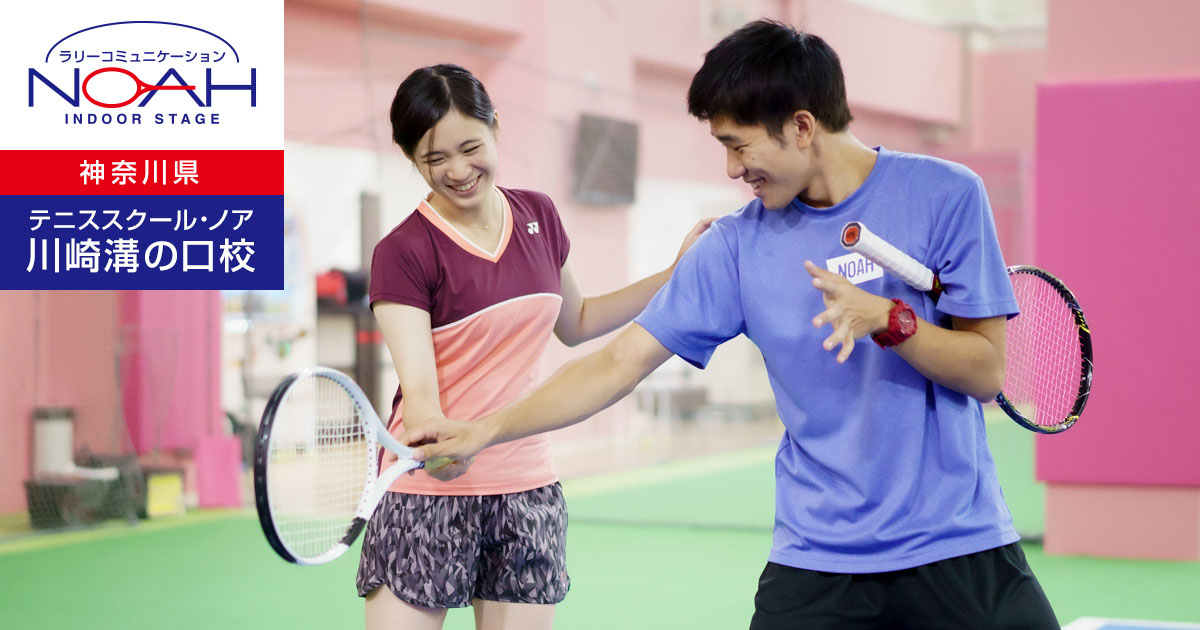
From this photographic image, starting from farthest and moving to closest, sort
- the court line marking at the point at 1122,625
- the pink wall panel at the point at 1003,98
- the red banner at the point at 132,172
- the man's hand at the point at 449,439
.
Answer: the pink wall panel at the point at 1003,98
the red banner at the point at 132,172
the court line marking at the point at 1122,625
the man's hand at the point at 449,439

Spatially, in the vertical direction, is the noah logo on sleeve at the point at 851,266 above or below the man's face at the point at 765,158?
below

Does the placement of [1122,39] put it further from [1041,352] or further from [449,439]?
[449,439]

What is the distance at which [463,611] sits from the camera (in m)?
5.15

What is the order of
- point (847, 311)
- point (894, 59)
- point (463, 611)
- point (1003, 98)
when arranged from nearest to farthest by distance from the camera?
point (847, 311) → point (463, 611) → point (894, 59) → point (1003, 98)

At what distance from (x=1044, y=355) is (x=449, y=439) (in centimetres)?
173

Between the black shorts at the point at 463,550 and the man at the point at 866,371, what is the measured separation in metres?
0.59

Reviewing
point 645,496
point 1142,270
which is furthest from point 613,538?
point 1142,270

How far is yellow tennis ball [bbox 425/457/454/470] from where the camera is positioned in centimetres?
224

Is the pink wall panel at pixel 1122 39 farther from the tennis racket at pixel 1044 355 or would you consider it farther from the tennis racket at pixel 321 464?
the tennis racket at pixel 321 464

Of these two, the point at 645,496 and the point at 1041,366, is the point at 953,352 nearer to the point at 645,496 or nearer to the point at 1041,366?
the point at 1041,366

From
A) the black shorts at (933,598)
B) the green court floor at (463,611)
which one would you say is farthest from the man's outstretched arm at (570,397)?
the green court floor at (463,611)

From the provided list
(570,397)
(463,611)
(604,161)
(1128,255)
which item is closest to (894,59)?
(604,161)

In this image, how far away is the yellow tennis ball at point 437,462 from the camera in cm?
224

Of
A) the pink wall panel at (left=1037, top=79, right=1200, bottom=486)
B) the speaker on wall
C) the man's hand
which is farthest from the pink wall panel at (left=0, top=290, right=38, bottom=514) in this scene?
the man's hand
